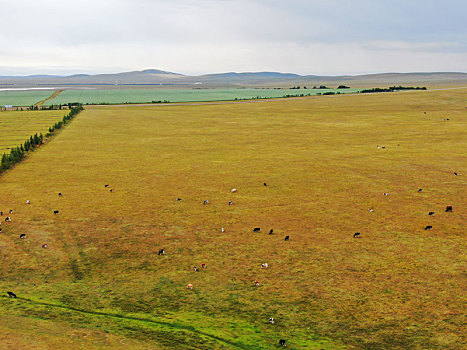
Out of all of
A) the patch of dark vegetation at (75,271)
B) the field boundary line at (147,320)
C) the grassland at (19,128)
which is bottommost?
the field boundary line at (147,320)

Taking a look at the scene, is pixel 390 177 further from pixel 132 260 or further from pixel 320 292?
pixel 132 260

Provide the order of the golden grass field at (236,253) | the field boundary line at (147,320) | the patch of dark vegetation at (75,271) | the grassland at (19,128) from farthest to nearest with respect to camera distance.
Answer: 1. the grassland at (19,128)
2. the patch of dark vegetation at (75,271)
3. the golden grass field at (236,253)
4. the field boundary line at (147,320)

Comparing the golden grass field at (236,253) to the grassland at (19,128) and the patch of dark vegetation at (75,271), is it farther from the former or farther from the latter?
the grassland at (19,128)

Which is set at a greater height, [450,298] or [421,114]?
[421,114]

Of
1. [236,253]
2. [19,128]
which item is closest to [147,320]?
[236,253]

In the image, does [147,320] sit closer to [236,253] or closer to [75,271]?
[75,271]

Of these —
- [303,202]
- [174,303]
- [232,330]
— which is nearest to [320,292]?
Result: [232,330]

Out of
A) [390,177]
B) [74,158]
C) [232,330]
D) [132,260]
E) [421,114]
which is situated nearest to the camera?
[232,330]

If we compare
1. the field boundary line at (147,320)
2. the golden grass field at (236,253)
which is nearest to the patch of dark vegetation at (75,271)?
the golden grass field at (236,253)
